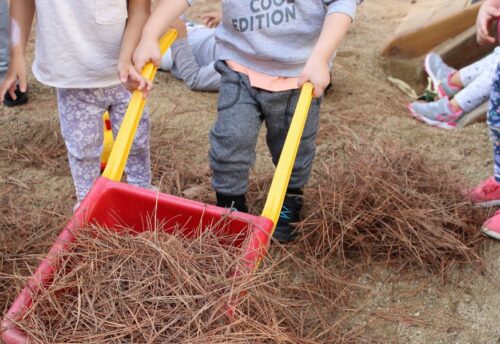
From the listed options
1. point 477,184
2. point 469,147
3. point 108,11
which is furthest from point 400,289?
point 108,11

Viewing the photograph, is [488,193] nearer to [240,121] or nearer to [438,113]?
[438,113]

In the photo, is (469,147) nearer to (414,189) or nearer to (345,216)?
(414,189)

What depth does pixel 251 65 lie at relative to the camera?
1.75 metres

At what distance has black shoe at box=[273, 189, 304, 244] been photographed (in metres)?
1.97

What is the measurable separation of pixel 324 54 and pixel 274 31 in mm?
268

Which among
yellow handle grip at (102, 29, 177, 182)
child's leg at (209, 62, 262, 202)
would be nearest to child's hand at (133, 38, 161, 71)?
yellow handle grip at (102, 29, 177, 182)

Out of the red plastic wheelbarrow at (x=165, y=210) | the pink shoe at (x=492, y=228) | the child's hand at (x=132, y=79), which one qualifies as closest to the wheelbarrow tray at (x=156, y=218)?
the red plastic wheelbarrow at (x=165, y=210)

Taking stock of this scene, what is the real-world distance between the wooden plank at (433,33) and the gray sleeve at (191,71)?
1030 mm

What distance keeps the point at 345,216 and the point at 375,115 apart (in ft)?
3.60

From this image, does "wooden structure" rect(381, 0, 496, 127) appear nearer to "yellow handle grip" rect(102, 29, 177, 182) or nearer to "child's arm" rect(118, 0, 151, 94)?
"child's arm" rect(118, 0, 151, 94)

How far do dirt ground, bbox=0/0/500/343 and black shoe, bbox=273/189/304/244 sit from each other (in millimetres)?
262

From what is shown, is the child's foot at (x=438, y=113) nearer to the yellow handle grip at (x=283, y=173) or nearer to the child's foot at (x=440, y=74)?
the child's foot at (x=440, y=74)

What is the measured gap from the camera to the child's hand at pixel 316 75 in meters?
1.43

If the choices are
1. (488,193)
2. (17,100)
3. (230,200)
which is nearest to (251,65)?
(230,200)
